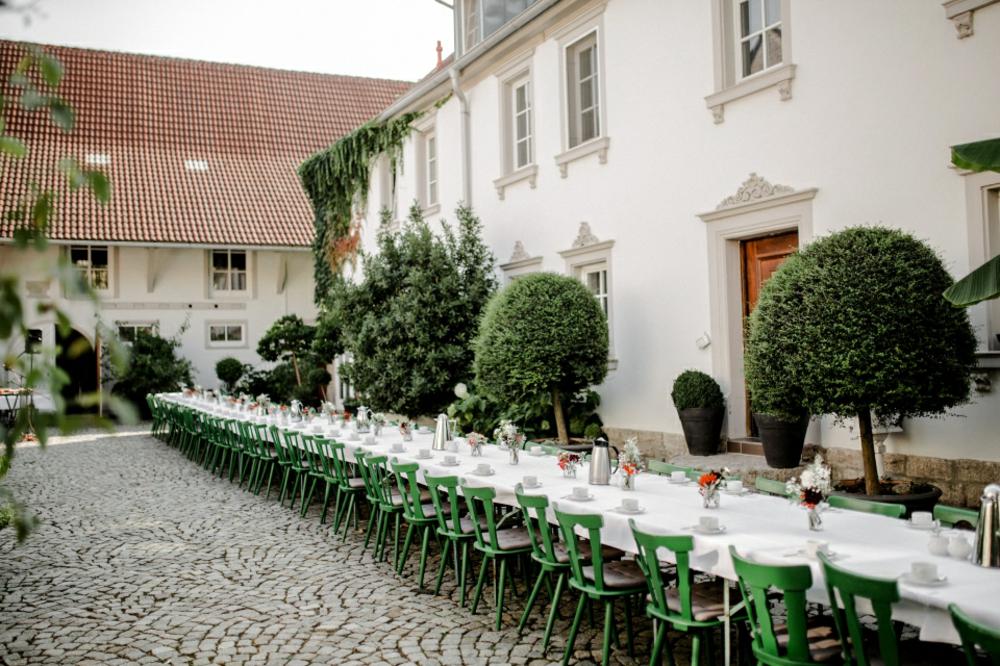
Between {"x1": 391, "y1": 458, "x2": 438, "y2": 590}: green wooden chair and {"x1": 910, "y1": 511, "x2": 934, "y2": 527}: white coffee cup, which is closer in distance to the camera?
{"x1": 910, "y1": 511, "x2": 934, "y2": 527}: white coffee cup

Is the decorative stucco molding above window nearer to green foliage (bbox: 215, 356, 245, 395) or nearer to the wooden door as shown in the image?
the wooden door

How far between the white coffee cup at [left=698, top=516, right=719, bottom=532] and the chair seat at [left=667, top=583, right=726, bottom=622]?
0.33 metres

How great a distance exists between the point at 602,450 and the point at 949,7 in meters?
4.71

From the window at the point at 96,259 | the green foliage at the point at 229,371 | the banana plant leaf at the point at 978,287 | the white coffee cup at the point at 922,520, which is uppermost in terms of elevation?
the window at the point at 96,259

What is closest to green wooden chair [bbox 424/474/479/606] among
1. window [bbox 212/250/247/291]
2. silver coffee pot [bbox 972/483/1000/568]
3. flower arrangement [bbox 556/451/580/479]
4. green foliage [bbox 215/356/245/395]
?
flower arrangement [bbox 556/451/580/479]


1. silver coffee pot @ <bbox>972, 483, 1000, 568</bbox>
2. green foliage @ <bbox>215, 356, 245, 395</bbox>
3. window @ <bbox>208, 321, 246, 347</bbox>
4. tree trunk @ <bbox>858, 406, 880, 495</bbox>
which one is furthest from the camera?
window @ <bbox>208, 321, 246, 347</bbox>

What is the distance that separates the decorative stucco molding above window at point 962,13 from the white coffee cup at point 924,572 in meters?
5.36

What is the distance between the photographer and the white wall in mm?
7348

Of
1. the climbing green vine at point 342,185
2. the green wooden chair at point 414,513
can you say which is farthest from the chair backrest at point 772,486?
the climbing green vine at point 342,185

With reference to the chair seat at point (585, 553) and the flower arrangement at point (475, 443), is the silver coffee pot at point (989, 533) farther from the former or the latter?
the flower arrangement at point (475, 443)

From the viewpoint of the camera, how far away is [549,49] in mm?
12852

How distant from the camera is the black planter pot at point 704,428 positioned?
9688 millimetres

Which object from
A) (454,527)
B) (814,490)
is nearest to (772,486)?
(814,490)

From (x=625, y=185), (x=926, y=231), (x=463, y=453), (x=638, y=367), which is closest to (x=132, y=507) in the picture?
(x=463, y=453)
